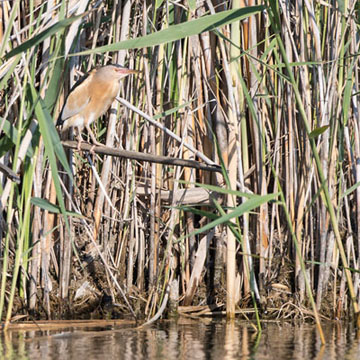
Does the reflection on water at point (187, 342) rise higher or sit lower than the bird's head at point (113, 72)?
lower

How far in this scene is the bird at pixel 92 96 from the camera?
13.0 ft

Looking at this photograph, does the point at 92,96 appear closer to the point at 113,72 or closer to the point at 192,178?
the point at 113,72

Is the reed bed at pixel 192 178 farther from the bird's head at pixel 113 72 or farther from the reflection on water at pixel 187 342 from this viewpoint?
the reflection on water at pixel 187 342

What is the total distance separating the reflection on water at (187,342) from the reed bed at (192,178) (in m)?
0.23

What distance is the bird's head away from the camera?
396cm

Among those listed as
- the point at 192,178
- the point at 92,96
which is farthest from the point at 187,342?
the point at 92,96

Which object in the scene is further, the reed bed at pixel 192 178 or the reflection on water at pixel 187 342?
the reed bed at pixel 192 178

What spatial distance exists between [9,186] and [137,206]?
0.98 metres

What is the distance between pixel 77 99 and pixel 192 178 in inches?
32.9

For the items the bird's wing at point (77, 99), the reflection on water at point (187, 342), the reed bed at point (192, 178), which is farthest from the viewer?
the bird's wing at point (77, 99)

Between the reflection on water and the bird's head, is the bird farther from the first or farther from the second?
the reflection on water

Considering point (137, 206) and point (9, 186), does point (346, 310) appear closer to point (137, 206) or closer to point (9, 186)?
point (137, 206)

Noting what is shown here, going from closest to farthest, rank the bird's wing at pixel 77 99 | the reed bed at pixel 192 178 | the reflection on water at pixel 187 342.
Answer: the reflection on water at pixel 187 342, the reed bed at pixel 192 178, the bird's wing at pixel 77 99

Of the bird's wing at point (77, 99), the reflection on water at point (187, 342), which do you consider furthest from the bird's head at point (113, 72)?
the reflection on water at point (187, 342)
